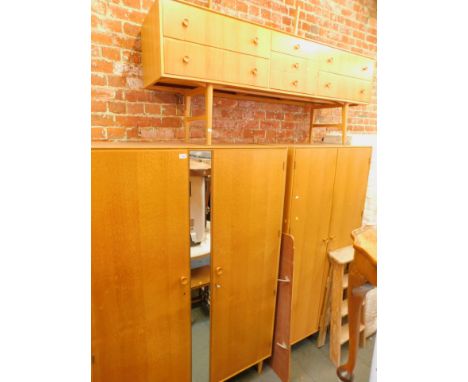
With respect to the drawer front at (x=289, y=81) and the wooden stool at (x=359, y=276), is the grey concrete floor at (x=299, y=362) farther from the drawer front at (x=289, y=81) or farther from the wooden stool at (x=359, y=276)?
the drawer front at (x=289, y=81)

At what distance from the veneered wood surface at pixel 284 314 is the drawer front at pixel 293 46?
131 centimetres

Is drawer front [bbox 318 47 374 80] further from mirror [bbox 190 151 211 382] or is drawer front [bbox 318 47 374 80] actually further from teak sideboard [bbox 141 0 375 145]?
mirror [bbox 190 151 211 382]

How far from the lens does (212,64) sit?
1482mm

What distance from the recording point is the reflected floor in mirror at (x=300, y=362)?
66.6 inches

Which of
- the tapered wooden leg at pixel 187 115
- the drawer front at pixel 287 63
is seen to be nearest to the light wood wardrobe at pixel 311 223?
the drawer front at pixel 287 63

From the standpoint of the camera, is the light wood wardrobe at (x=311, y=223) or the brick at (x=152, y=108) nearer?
the brick at (x=152, y=108)

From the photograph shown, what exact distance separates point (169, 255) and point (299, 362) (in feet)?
5.65

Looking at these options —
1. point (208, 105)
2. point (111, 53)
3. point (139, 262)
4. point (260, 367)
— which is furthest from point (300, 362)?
point (111, 53)

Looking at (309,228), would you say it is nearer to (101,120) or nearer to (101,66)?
(101,120)

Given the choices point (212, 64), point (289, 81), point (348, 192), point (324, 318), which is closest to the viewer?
point (212, 64)

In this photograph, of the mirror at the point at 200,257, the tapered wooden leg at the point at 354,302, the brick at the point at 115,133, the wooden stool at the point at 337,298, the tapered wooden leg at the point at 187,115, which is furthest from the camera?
the wooden stool at the point at 337,298

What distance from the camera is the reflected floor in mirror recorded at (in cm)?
169
